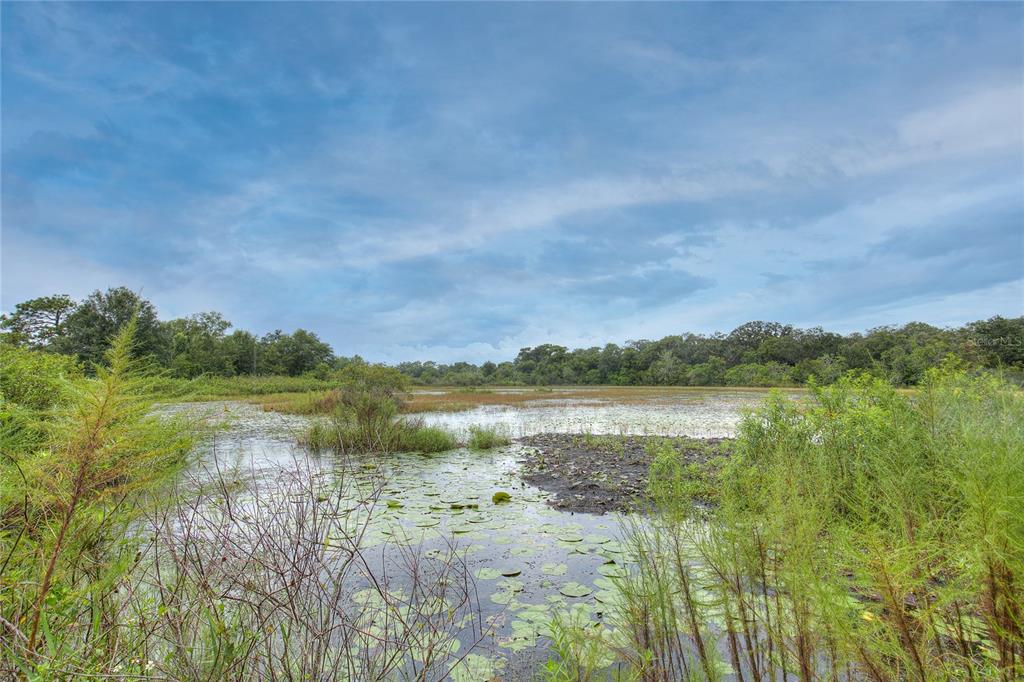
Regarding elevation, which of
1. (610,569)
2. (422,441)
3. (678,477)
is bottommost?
(610,569)

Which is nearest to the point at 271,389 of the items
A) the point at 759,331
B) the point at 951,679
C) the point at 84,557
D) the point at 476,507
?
the point at 476,507

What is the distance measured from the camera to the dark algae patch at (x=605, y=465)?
282 inches

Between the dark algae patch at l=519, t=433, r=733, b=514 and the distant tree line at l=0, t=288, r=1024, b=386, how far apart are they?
3.28 meters

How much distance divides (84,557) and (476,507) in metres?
5.26

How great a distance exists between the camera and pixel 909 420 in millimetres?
3990

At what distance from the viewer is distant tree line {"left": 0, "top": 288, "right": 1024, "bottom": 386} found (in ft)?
70.3

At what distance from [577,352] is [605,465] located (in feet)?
244

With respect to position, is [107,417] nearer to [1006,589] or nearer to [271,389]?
[1006,589]

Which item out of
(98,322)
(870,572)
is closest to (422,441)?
(870,572)

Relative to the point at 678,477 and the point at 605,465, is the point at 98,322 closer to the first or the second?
the point at 605,465

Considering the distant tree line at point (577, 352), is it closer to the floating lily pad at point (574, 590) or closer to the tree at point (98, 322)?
the tree at point (98, 322)

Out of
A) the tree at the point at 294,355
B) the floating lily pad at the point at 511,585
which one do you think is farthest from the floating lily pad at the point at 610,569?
the tree at the point at 294,355

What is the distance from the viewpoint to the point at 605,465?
9.84 m

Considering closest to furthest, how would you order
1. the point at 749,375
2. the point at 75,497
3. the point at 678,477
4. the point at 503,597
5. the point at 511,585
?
the point at 75,497 → the point at 678,477 → the point at 503,597 → the point at 511,585 → the point at 749,375
